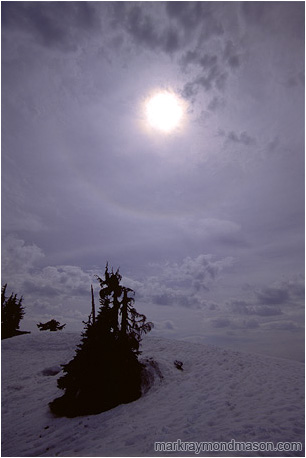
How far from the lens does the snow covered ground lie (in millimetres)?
9867

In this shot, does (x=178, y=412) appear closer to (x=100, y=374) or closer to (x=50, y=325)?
(x=100, y=374)

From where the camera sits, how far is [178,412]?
1271 cm

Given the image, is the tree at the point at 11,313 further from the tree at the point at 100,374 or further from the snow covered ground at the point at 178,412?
the tree at the point at 100,374

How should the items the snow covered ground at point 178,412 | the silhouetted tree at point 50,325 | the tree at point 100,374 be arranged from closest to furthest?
the snow covered ground at point 178,412, the tree at point 100,374, the silhouetted tree at point 50,325

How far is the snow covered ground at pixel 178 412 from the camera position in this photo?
9867 mm

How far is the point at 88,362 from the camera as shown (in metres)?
15.7

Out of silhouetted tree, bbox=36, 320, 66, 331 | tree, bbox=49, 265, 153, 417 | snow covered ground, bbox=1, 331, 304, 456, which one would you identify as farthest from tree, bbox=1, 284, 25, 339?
tree, bbox=49, 265, 153, 417

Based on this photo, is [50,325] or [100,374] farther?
[50,325]

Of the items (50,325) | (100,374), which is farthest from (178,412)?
(50,325)

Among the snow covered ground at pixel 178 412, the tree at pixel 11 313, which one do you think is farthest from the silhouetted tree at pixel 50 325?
the snow covered ground at pixel 178 412

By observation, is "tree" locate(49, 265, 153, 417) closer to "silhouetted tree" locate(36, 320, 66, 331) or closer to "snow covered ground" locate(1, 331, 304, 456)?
"snow covered ground" locate(1, 331, 304, 456)

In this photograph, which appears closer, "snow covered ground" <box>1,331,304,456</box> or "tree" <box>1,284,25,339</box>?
"snow covered ground" <box>1,331,304,456</box>

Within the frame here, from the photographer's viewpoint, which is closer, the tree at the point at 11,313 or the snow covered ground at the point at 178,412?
the snow covered ground at the point at 178,412

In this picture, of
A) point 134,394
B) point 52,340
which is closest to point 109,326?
point 134,394
